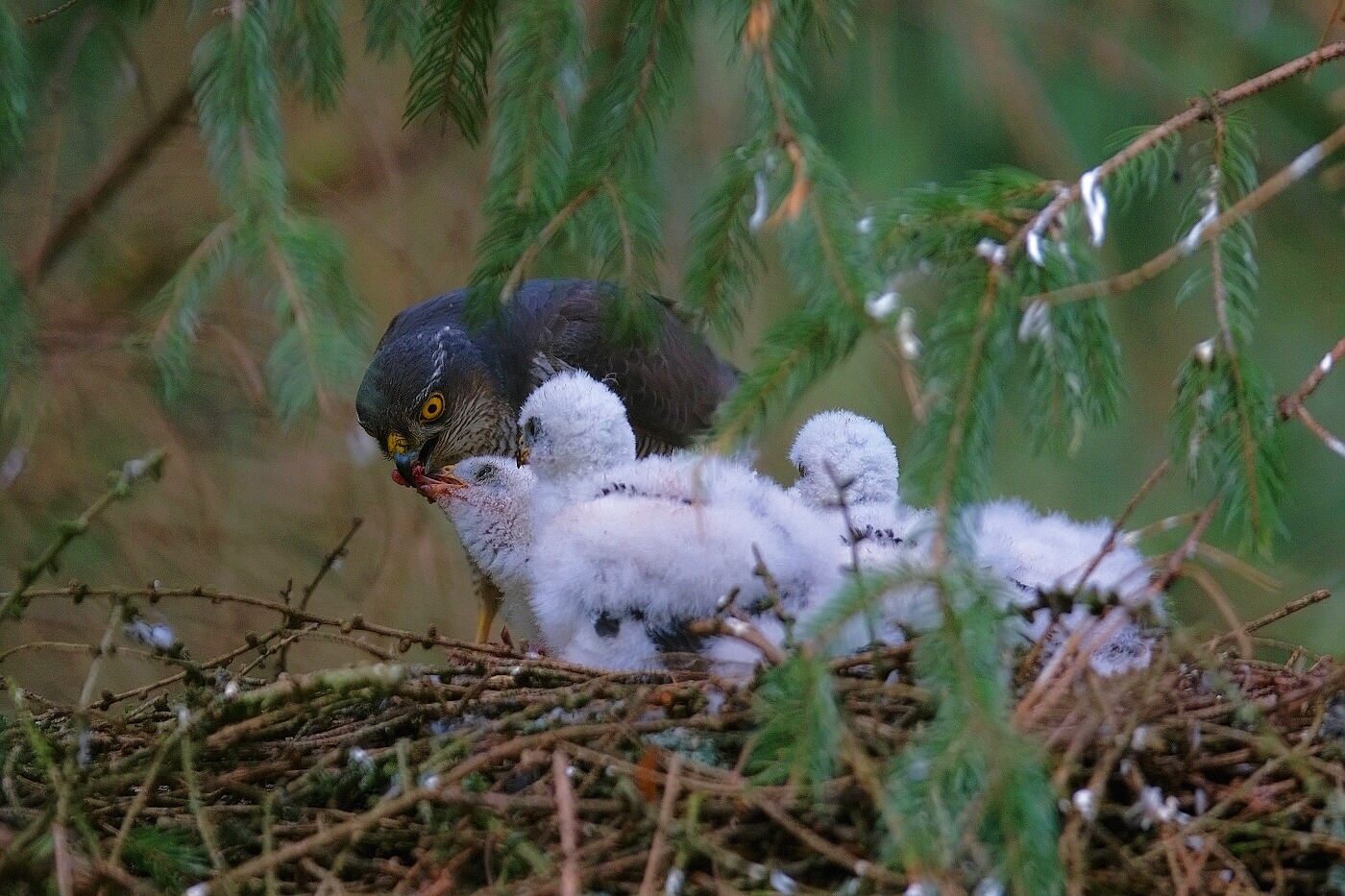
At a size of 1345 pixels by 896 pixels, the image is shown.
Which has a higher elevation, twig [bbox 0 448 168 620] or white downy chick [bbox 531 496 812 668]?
white downy chick [bbox 531 496 812 668]

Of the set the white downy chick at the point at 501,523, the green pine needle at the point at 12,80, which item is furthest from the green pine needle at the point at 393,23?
the white downy chick at the point at 501,523

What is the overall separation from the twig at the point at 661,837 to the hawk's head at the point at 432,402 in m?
2.05

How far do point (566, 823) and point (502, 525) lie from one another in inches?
→ 51.5

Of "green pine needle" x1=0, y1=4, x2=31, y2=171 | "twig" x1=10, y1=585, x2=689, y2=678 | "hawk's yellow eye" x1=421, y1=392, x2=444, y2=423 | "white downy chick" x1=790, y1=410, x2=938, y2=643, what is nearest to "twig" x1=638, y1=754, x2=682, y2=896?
"twig" x1=10, y1=585, x2=689, y2=678

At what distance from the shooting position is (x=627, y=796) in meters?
1.87

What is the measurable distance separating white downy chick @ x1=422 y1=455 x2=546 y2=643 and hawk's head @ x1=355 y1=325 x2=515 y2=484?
26.6 inches

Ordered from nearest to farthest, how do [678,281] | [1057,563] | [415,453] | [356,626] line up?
[356,626] → [1057,563] → [678,281] → [415,453]

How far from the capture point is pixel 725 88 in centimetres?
451

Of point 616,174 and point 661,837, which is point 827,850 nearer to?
point 661,837

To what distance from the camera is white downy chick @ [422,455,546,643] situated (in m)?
3.00

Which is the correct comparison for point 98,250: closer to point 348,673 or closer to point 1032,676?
point 348,673

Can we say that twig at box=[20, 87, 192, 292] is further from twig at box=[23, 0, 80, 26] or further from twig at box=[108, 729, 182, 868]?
twig at box=[108, 729, 182, 868]

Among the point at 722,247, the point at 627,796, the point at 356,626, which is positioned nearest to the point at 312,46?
the point at 722,247

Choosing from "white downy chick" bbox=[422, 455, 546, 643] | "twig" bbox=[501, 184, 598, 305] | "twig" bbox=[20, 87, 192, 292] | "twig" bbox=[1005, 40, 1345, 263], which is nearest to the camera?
"twig" bbox=[1005, 40, 1345, 263]
